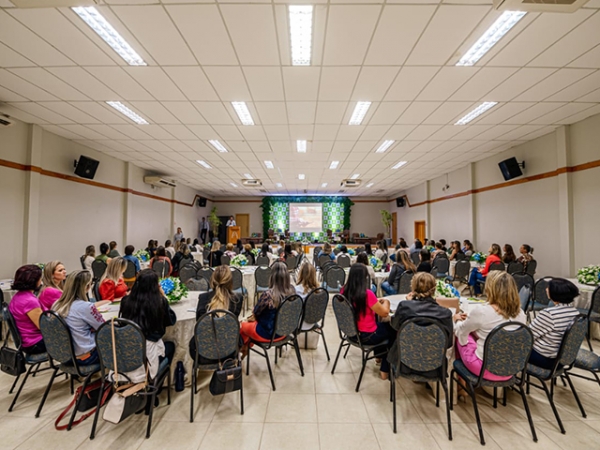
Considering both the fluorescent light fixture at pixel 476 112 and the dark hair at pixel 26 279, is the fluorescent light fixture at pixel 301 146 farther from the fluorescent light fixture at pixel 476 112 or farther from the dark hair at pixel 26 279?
the dark hair at pixel 26 279

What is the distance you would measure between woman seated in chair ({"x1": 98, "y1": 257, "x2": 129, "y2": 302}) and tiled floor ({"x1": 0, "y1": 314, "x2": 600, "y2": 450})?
3.26 feet

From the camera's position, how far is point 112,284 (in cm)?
350

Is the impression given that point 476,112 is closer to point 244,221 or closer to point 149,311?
point 149,311

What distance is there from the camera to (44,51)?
345 cm

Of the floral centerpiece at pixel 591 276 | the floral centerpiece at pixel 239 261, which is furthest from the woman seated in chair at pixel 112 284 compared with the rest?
the floral centerpiece at pixel 591 276

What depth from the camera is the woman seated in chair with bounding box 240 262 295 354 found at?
2854 mm

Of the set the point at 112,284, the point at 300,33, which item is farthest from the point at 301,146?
the point at 112,284

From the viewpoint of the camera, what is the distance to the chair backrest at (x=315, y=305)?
3.18 m

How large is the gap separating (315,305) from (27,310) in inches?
113

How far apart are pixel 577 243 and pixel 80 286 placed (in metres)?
8.75

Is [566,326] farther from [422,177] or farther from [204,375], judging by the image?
[422,177]

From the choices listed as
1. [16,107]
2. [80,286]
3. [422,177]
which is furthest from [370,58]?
[422,177]

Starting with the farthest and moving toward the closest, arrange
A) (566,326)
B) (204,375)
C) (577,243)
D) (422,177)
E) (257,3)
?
(422,177) → (577,243) → (204,375) → (257,3) → (566,326)

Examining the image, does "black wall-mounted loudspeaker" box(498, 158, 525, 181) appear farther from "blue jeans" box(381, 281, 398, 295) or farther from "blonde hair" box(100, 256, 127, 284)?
"blonde hair" box(100, 256, 127, 284)
